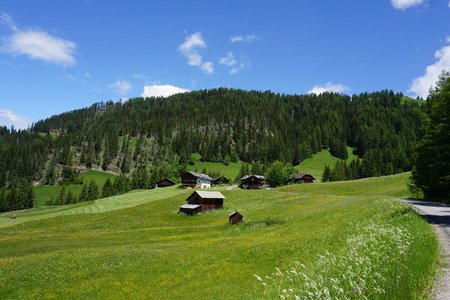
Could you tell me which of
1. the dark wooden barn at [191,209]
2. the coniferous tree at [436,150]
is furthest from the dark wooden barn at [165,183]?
the coniferous tree at [436,150]

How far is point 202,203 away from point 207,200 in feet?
5.26

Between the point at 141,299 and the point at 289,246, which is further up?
the point at 289,246

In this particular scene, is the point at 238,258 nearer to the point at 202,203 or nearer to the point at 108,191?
the point at 202,203

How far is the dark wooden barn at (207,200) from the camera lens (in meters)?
85.7

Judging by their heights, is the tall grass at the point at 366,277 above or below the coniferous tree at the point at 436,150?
below

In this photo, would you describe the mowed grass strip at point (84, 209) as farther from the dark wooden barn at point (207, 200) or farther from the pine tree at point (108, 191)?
the pine tree at point (108, 191)

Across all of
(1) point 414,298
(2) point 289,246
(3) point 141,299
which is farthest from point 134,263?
(1) point 414,298

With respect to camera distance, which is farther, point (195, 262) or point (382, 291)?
point (195, 262)

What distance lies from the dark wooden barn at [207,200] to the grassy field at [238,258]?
28.2 ft

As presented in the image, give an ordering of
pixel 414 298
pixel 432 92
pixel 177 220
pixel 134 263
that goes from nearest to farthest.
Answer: pixel 414 298 < pixel 134 263 < pixel 432 92 < pixel 177 220

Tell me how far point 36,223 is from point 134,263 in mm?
58686

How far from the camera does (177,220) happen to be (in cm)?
7762

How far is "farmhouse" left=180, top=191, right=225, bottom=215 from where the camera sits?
83250 millimetres

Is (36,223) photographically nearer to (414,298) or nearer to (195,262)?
(195,262)
